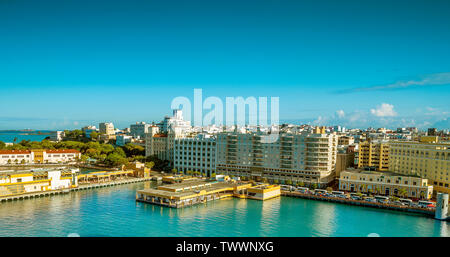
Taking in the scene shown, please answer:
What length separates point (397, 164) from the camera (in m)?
17.2

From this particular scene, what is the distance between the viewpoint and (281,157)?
1786 centimetres

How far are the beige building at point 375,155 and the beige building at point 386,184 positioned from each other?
339cm

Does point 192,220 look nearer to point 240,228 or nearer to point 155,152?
point 240,228

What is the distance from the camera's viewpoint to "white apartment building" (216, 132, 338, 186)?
55.3ft

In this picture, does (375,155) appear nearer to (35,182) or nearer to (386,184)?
(386,184)

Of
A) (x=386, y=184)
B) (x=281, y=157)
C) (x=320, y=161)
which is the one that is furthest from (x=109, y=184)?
→ (x=386, y=184)

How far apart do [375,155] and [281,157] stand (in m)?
5.76

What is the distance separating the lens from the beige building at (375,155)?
61.4 ft

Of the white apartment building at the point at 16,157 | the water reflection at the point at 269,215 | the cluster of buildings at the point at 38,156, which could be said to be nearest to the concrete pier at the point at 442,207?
the water reflection at the point at 269,215

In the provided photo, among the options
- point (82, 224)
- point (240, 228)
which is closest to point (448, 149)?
point (240, 228)

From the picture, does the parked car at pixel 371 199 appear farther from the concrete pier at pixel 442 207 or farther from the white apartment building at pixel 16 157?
the white apartment building at pixel 16 157
